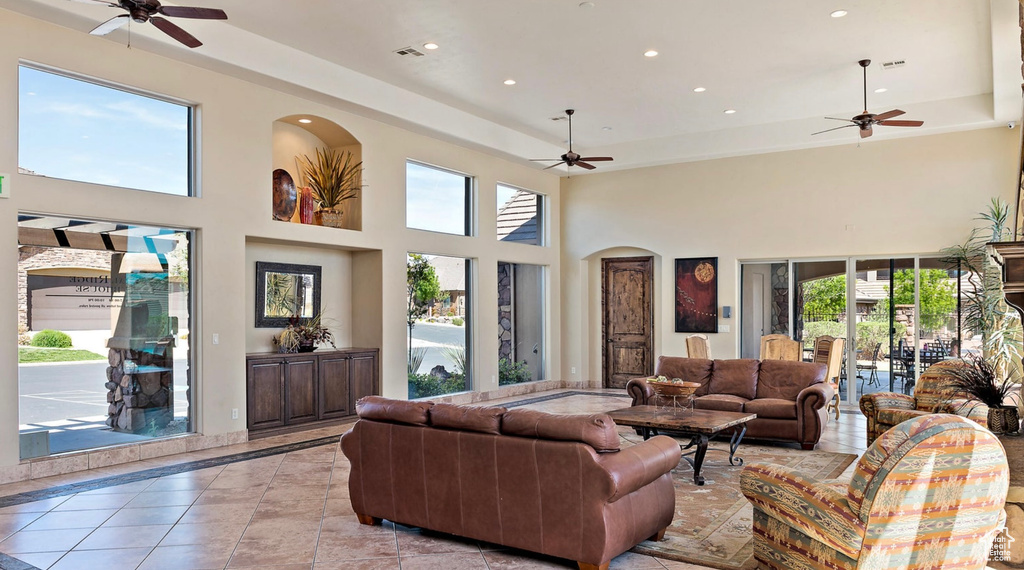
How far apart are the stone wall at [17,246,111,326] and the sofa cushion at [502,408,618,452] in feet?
14.3

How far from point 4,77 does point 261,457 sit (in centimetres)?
376

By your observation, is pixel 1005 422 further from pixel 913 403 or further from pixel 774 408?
pixel 774 408

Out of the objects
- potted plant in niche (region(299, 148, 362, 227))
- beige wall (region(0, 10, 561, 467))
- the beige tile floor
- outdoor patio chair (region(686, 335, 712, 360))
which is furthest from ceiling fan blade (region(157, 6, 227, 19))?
A: outdoor patio chair (region(686, 335, 712, 360))

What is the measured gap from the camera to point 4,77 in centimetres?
549

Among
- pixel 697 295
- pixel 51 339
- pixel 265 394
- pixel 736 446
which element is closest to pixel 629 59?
pixel 736 446

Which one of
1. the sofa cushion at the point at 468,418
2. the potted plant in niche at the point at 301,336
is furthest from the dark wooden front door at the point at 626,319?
the sofa cushion at the point at 468,418

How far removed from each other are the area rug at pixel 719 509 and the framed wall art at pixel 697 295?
13.4ft

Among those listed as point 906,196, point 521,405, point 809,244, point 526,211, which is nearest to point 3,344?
point 521,405

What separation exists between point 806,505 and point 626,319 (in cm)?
892

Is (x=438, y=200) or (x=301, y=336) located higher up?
(x=438, y=200)

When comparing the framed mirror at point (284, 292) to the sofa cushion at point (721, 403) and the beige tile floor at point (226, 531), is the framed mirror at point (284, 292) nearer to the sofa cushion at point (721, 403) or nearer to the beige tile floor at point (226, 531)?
the beige tile floor at point (226, 531)

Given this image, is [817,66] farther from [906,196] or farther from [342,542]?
[342,542]

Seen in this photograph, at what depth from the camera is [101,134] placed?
20.6ft

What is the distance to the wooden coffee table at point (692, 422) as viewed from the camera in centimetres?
547
